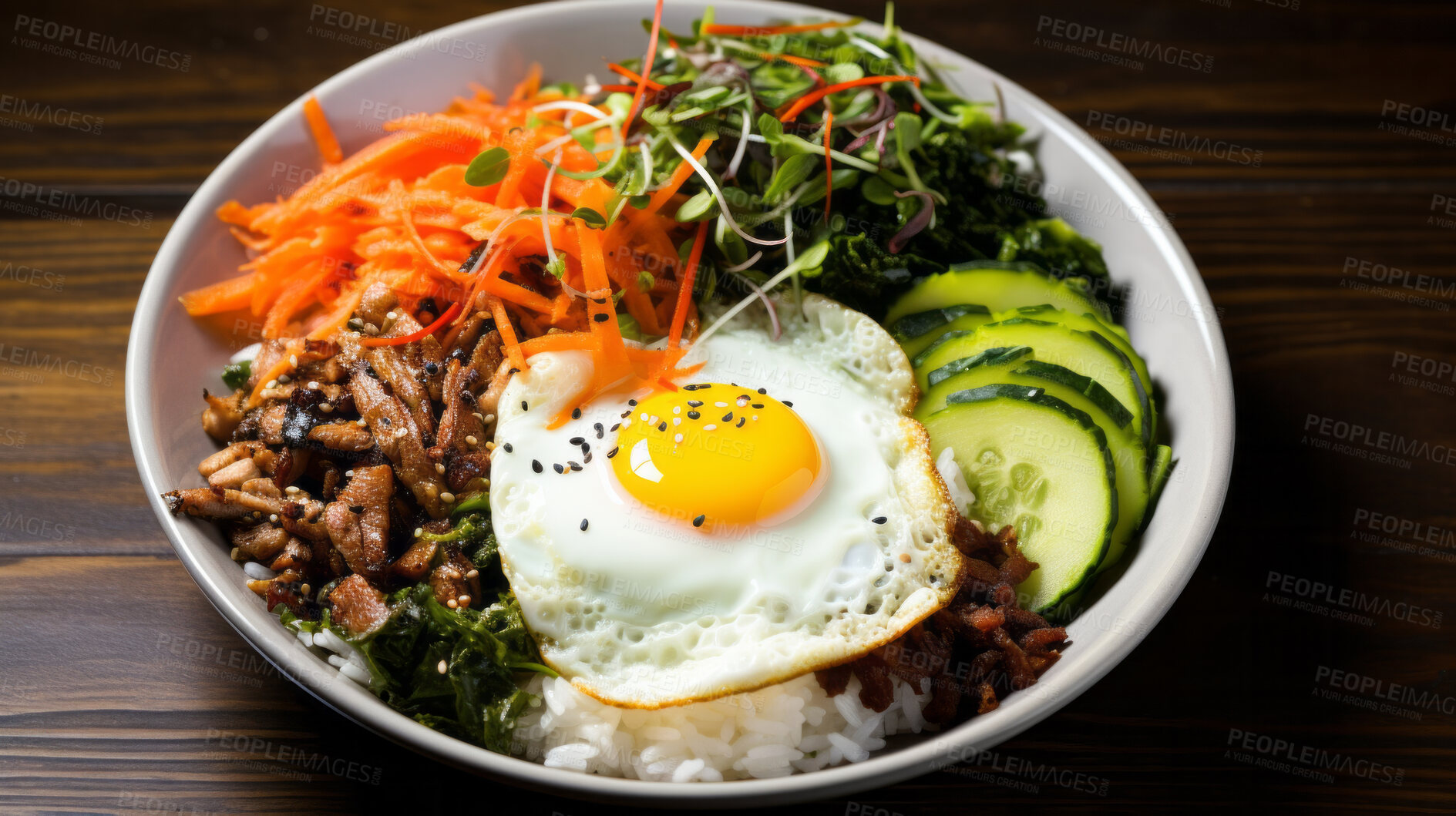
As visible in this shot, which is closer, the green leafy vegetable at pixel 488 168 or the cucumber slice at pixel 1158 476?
the cucumber slice at pixel 1158 476

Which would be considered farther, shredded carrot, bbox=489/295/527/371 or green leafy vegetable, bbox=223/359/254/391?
green leafy vegetable, bbox=223/359/254/391

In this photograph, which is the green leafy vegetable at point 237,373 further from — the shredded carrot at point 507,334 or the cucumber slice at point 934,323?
the cucumber slice at point 934,323

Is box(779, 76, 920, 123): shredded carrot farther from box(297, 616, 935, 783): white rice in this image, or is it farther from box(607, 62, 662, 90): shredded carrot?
box(297, 616, 935, 783): white rice

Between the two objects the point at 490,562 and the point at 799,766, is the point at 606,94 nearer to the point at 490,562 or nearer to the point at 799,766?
the point at 490,562

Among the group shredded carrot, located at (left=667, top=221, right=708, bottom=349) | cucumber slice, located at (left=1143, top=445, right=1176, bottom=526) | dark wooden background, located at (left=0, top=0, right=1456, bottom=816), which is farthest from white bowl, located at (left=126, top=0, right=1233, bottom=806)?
shredded carrot, located at (left=667, top=221, right=708, bottom=349)

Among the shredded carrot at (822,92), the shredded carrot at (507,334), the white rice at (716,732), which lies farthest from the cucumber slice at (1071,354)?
the shredded carrot at (507,334)

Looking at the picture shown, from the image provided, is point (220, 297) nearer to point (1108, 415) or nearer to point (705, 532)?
point (705, 532)
